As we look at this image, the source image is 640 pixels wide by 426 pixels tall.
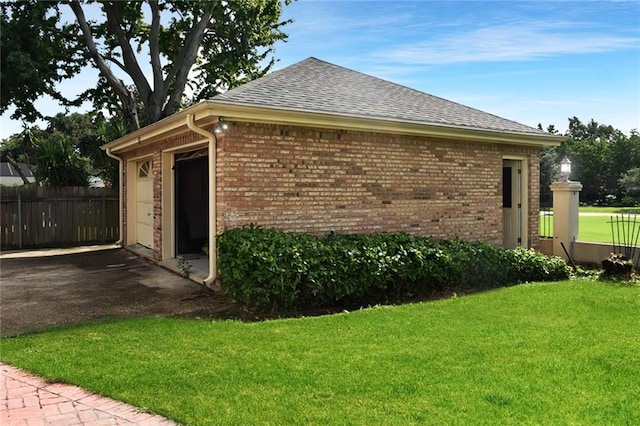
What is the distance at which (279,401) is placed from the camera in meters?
3.42

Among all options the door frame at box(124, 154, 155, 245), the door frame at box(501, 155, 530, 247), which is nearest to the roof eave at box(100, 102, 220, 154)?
the door frame at box(124, 154, 155, 245)

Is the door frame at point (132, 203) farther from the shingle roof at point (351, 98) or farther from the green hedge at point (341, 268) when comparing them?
the green hedge at point (341, 268)

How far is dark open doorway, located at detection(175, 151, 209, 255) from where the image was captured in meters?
10.4

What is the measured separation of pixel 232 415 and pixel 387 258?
4.26m

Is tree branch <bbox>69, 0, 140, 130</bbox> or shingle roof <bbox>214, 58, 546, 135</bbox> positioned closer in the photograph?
shingle roof <bbox>214, 58, 546, 135</bbox>

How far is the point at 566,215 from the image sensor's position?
10844 millimetres

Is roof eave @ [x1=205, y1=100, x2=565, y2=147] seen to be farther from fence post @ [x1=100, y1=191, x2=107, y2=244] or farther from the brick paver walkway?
fence post @ [x1=100, y1=191, x2=107, y2=244]

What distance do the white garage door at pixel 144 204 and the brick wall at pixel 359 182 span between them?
16.2 ft

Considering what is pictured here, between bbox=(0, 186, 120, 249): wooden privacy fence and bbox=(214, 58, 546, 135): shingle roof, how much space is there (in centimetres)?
783

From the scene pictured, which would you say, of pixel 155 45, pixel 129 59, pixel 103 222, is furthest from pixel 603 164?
pixel 103 222

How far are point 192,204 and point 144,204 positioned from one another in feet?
7.08

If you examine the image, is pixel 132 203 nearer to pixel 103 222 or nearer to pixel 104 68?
pixel 103 222

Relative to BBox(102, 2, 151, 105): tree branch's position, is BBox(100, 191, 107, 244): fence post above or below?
below

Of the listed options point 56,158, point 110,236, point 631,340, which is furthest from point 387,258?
point 56,158
